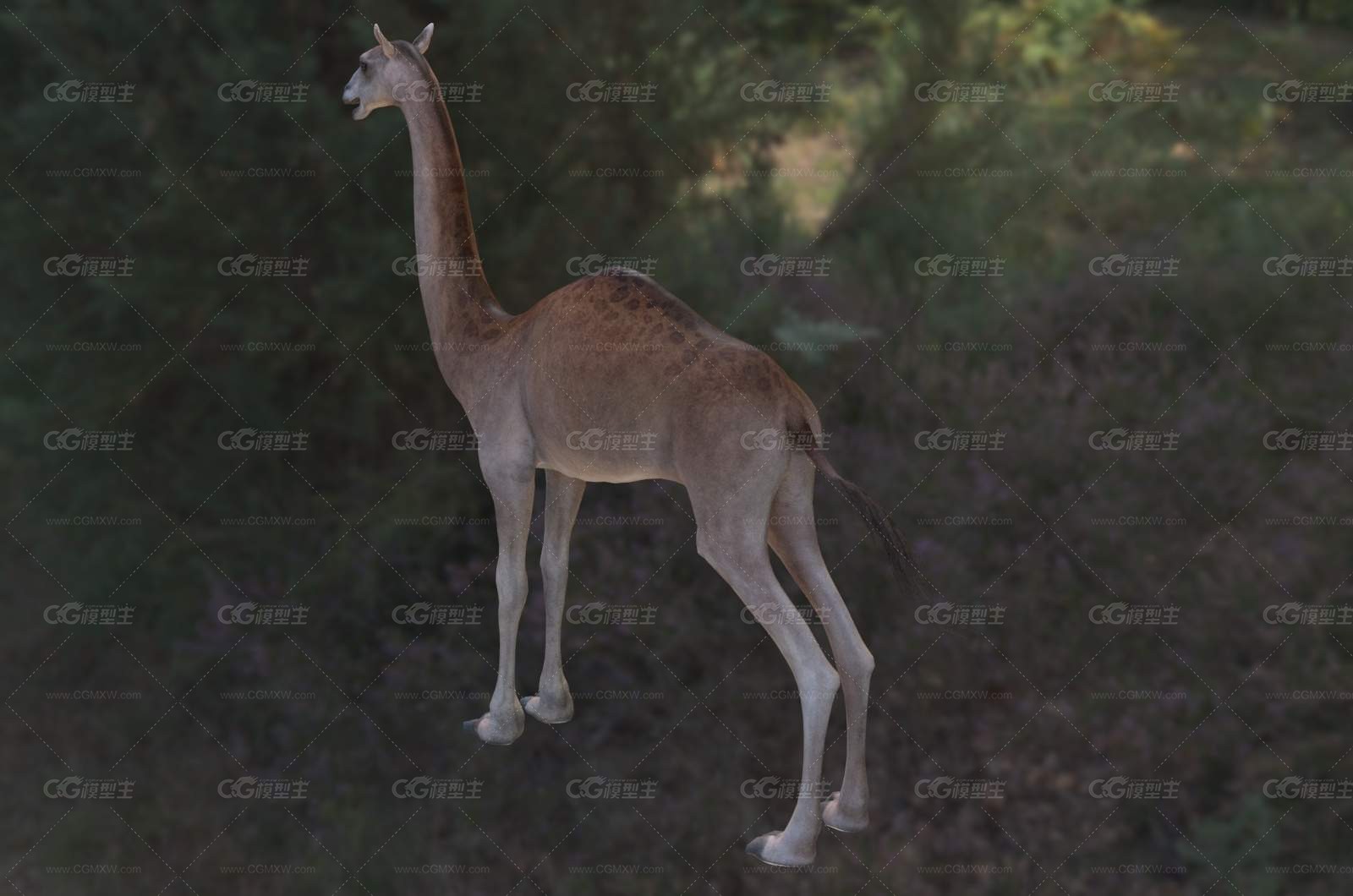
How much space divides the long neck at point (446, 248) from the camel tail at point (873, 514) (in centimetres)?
165

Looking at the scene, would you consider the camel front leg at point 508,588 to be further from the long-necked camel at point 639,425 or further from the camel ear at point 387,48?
the camel ear at point 387,48

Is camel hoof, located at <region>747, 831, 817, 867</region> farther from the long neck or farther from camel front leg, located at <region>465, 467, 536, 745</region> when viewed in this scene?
the long neck

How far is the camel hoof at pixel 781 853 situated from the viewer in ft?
18.0

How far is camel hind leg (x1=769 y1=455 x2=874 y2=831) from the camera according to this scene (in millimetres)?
5457

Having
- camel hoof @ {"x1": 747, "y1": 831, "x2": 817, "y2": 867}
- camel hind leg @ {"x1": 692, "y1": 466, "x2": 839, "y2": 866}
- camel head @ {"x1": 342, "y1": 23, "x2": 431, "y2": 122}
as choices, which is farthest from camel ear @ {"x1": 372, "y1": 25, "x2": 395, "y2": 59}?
camel hoof @ {"x1": 747, "y1": 831, "x2": 817, "y2": 867}

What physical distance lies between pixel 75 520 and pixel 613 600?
4.88 m

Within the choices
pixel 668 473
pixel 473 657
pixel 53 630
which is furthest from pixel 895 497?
pixel 53 630

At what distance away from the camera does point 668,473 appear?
5.51m

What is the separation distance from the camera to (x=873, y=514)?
5.34 metres

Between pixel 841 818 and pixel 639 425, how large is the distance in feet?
5.67

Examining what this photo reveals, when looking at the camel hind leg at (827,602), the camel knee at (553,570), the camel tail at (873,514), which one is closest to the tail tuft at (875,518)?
the camel tail at (873,514)

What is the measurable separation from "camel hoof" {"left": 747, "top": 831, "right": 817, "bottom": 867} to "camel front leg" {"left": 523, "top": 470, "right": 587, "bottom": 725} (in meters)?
1.18

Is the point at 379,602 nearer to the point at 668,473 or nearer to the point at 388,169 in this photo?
the point at 388,169

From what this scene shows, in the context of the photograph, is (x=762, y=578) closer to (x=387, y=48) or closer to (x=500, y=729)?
(x=500, y=729)
